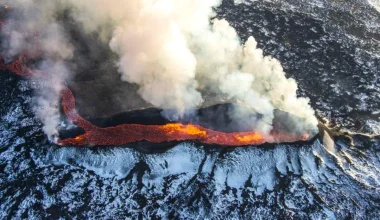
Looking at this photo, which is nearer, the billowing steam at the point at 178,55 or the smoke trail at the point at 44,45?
the smoke trail at the point at 44,45

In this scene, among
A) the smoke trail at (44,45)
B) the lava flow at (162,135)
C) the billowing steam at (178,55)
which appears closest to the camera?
the lava flow at (162,135)

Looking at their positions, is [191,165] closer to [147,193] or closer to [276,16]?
[147,193]

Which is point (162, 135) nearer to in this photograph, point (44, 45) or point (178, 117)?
point (178, 117)

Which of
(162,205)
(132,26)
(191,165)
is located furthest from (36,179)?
(132,26)

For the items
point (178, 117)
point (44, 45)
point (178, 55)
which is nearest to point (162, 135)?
point (178, 117)

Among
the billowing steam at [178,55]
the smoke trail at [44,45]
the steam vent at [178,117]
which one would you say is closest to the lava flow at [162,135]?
the steam vent at [178,117]

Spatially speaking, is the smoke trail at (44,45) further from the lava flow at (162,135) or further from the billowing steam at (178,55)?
the lava flow at (162,135)

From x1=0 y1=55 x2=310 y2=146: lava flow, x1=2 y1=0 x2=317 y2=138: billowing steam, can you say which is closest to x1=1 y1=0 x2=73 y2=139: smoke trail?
x1=2 y1=0 x2=317 y2=138: billowing steam
